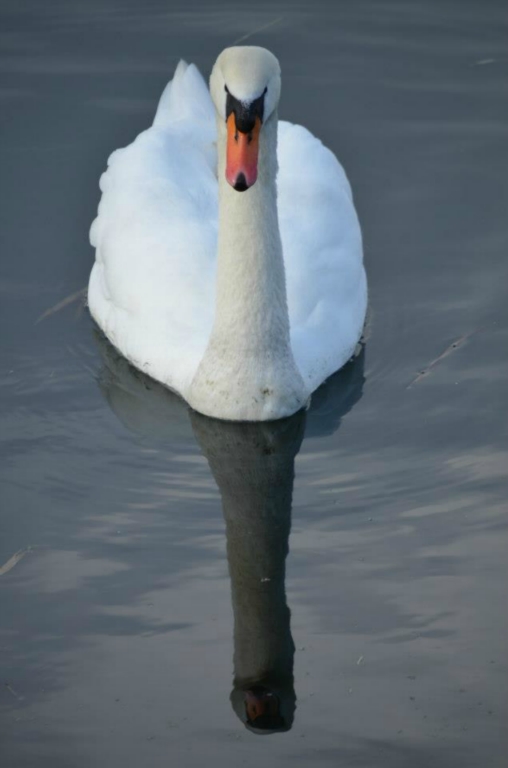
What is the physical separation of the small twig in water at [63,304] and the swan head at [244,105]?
9.07ft

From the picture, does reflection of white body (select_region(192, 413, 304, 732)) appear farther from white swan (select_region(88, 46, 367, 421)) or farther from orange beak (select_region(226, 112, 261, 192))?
orange beak (select_region(226, 112, 261, 192))

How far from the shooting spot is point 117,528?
902 centimetres

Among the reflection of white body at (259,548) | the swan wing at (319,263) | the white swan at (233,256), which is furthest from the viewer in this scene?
the swan wing at (319,263)

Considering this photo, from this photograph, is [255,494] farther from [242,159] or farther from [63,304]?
[63,304]

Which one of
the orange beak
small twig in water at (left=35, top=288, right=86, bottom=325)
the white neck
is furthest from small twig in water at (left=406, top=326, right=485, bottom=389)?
small twig in water at (left=35, top=288, right=86, bottom=325)

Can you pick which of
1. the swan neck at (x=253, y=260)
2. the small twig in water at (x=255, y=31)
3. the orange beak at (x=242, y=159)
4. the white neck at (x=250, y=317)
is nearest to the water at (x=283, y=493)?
the white neck at (x=250, y=317)

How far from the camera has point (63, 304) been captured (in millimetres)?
11320

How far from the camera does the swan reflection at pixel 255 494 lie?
7.84 m

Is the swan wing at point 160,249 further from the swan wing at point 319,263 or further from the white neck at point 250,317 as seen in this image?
the swan wing at point 319,263

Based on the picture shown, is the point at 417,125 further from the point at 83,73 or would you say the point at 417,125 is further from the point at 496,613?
the point at 496,613

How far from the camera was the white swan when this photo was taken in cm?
914

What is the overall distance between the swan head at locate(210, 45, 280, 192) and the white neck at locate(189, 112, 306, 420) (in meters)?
0.42

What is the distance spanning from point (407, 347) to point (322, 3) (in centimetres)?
543

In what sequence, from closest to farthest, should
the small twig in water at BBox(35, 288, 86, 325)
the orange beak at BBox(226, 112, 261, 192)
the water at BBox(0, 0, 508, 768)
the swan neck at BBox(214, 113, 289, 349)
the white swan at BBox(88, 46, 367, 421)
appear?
the water at BBox(0, 0, 508, 768), the orange beak at BBox(226, 112, 261, 192), the white swan at BBox(88, 46, 367, 421), the swan neck at BBox(214, 113, 289, 349), the small twig in water at BBox(35, 288, 86, 325)
